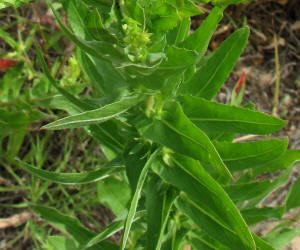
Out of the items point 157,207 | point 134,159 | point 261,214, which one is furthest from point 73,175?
point 261,214

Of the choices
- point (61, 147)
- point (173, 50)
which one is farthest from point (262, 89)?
point (173, 50)

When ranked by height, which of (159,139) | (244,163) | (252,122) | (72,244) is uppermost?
(252,122)

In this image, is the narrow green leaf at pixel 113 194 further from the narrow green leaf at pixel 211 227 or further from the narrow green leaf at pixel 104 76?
the narrow green leaf at pixel 104 76

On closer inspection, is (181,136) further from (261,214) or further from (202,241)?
(261,214)

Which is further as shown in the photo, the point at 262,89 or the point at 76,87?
the point at 262,89

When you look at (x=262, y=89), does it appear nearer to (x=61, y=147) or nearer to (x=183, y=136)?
(x=61, y=147)

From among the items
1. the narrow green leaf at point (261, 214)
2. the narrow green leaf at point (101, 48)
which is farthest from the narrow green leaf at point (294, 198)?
the narrow green leaf at point (101, 48)

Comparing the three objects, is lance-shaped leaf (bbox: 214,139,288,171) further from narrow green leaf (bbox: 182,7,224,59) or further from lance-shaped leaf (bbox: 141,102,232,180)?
narrow green leaf (bbox: 182,7,224,59)
